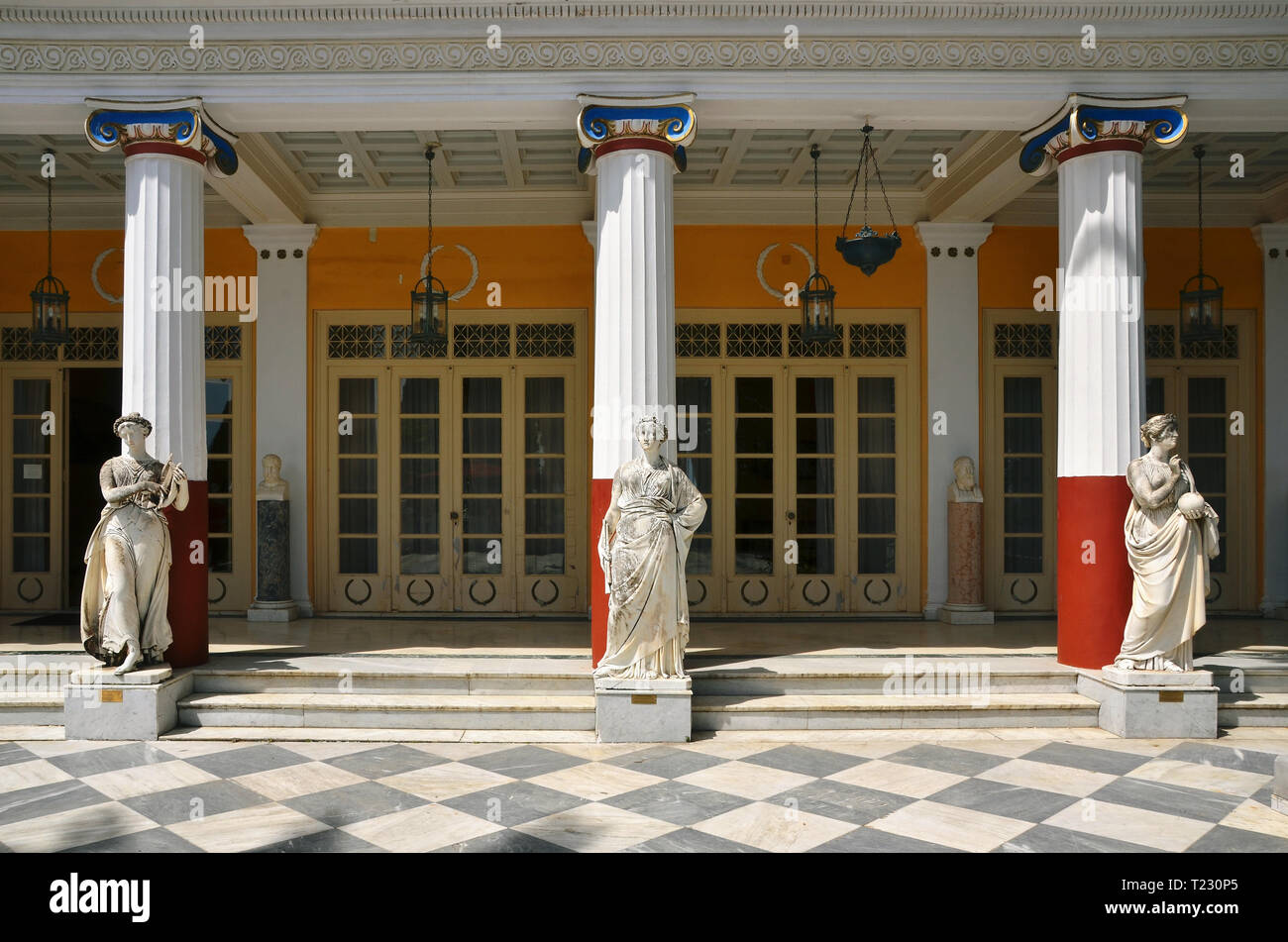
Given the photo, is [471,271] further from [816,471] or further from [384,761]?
[384,761]

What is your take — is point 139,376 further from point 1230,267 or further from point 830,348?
point 1230,267

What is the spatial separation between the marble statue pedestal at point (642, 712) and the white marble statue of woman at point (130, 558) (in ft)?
9.47

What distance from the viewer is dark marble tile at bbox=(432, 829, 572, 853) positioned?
4156 millimetres

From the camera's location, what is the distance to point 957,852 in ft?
13.5

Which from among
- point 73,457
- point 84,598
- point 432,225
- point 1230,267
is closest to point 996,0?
point 1230,267

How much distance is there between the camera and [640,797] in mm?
4895

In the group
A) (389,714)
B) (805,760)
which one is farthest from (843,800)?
(389,714)

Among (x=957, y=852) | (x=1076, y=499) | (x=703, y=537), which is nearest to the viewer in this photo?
(x=957, y=852)

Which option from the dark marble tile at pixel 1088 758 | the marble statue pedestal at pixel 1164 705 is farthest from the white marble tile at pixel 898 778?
the marble statue pedestal at pixel 1164 705

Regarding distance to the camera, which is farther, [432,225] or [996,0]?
[432,225]

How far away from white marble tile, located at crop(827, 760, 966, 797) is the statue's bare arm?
2236mm

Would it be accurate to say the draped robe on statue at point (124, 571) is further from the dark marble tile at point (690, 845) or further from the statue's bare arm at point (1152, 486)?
the statue's bare arm at point (1152, 486)

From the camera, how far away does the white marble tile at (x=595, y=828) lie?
4258mm

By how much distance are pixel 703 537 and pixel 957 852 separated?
5425 millimetres
